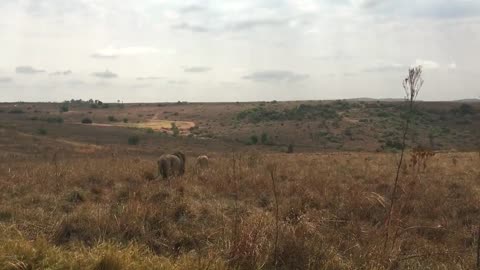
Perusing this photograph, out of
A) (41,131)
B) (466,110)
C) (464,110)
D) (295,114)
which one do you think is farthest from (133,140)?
(466,110)

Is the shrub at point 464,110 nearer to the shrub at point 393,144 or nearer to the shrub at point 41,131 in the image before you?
the shrub at point 393,144

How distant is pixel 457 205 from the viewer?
9.49 meters

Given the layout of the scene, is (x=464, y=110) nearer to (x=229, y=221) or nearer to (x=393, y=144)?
(x=393, y=144)

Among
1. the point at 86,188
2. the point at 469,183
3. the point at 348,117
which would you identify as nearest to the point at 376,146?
the point at 348,117

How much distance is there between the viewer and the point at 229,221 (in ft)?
24.2

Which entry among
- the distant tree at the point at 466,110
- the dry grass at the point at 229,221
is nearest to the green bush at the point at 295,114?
the distant tree at the point at 466,110

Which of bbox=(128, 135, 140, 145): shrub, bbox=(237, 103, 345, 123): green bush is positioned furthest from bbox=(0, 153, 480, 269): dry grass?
bbox=(237, 103, 345, 123): green bush

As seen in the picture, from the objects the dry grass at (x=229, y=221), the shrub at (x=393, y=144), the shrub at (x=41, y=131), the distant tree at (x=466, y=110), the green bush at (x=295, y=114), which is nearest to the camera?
the dry grass at (x=229, y=221)

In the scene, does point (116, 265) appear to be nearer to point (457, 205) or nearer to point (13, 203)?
point (13, 203)

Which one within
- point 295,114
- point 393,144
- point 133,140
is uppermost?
point 295,114

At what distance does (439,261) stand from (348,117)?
205 feet

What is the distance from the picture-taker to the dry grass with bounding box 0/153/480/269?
17.5ft

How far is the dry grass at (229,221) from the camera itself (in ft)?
17.5

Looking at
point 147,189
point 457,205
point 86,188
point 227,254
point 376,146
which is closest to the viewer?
point 227,254
